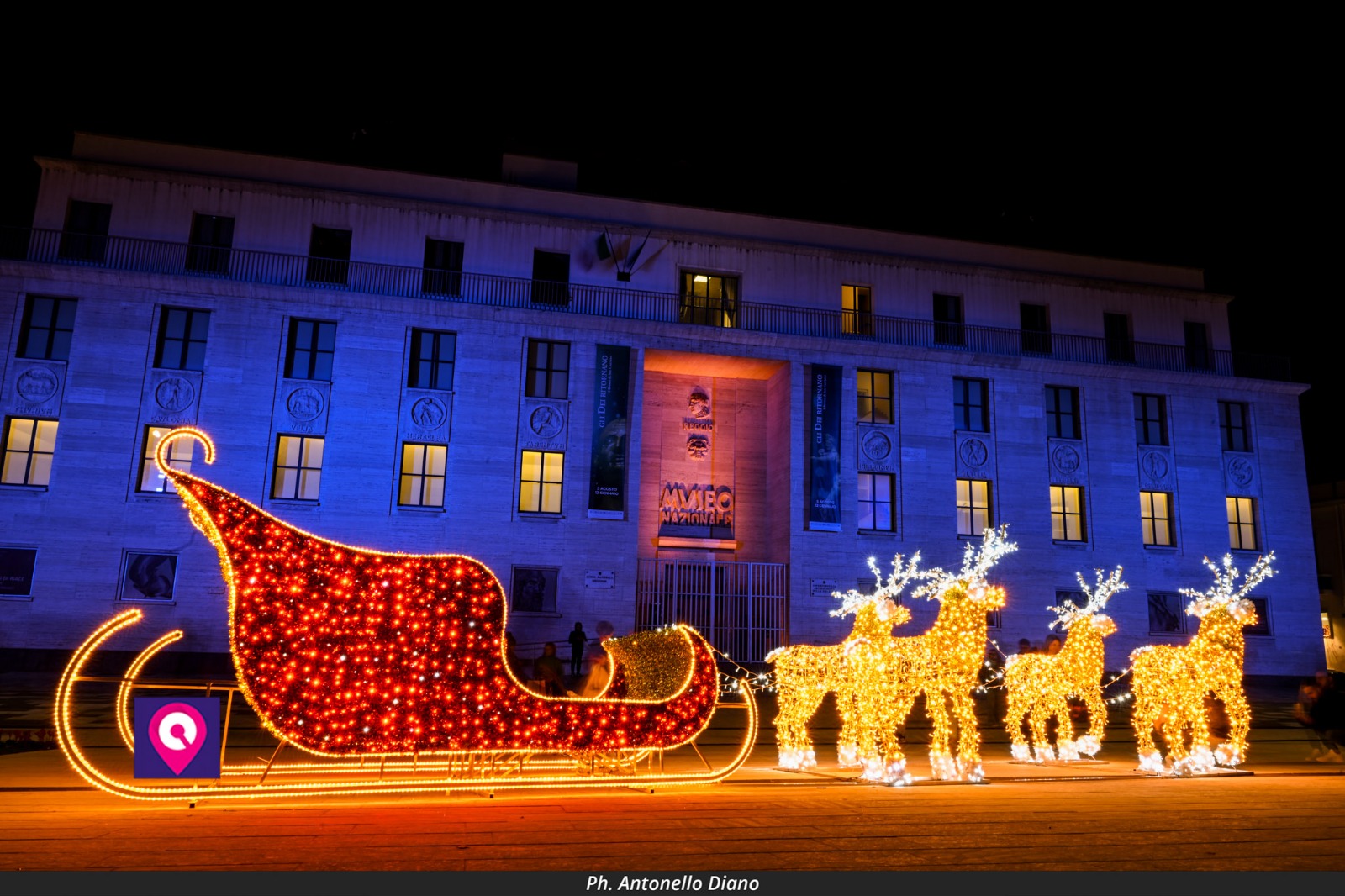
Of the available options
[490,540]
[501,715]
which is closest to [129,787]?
[501,715]

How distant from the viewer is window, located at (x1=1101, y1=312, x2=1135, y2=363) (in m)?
27.6

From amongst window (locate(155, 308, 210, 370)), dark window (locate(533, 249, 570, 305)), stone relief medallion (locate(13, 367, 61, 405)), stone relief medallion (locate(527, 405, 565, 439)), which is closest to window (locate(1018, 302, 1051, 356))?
dark window (locate(533, 249, 570, 305))

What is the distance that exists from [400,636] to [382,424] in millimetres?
16307

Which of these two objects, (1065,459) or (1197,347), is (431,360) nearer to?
(1065,459)

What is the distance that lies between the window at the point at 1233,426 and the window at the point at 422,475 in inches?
968

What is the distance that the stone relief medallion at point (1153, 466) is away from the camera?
26.0m

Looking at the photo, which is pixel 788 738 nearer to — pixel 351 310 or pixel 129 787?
pixel 129 787

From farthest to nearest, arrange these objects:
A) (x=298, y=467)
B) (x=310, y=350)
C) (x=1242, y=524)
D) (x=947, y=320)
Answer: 1. (x=947, y=320)
2. (x=1242, y=524)
3. (x=310, y=350)
4. (x=298, y=467)

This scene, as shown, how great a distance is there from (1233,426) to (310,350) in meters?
28.8

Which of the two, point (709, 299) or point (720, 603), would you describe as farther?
point (709, 299)

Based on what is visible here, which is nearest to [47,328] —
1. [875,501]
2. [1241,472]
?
[875,501]

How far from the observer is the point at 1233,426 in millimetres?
27250

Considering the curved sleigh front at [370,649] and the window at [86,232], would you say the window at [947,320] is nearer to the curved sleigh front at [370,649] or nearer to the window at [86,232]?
the curved sleigh front at [370,649]

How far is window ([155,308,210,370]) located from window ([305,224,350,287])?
3007 millimetres
